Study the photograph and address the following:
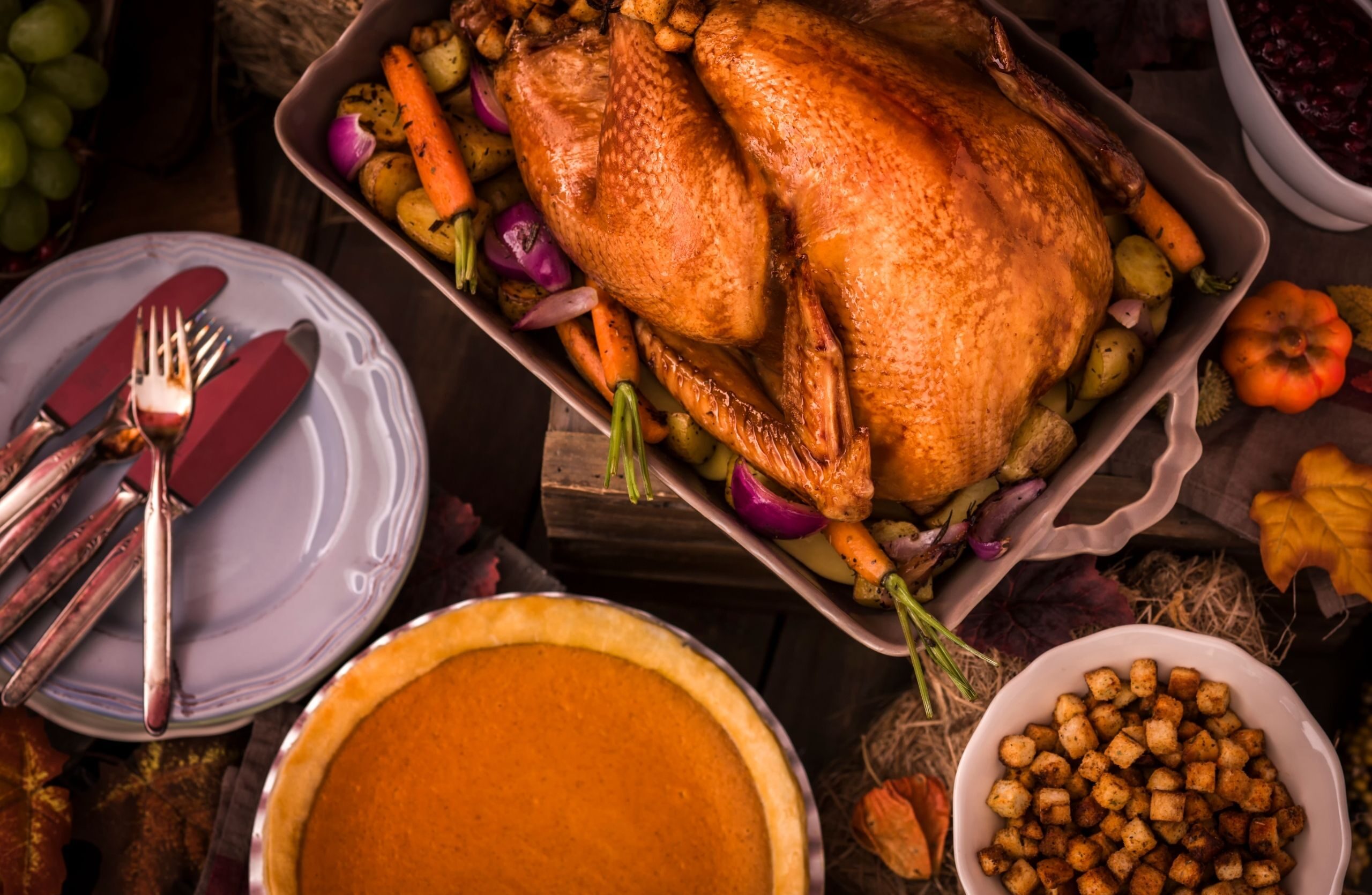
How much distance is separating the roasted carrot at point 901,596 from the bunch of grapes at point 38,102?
102 centimetres

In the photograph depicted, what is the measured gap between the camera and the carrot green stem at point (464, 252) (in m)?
1.12

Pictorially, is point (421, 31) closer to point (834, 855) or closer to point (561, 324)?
point (561, 324)

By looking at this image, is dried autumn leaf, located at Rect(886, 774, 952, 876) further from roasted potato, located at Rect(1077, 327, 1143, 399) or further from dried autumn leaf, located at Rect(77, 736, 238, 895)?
dried autumn leaf, located at Rect(77, 736, 238, 895)

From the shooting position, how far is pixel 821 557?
119 centimetres

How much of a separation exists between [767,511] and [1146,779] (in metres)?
0.55

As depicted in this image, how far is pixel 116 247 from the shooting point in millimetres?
1318

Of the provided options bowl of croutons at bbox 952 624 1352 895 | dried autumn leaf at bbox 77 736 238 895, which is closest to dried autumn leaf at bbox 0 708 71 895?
dried autumn leaf at bbox 77 736 238 895

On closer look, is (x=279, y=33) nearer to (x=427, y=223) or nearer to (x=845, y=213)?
(x=427, y=223)

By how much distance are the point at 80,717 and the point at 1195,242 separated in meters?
1.35

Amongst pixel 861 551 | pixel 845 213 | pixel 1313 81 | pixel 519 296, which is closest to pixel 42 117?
pixel 519 296

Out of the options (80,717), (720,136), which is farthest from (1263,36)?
(80,717)

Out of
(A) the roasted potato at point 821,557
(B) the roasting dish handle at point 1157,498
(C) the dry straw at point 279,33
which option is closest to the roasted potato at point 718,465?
(A) the roasted potato at point 821,557

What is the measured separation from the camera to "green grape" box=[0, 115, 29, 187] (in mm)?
1219

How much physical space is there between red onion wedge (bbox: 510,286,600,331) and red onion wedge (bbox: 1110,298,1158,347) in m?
0.55
